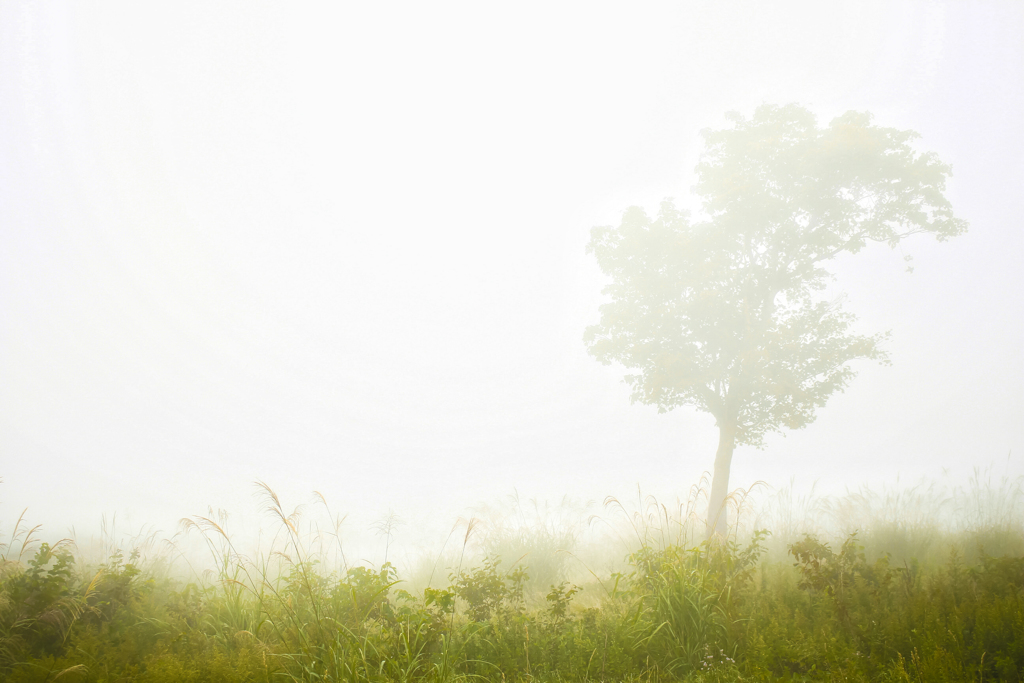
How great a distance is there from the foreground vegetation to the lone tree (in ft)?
17.4

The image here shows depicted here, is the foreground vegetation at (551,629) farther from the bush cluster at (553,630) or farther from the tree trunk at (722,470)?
the tree trunk at (722,470)

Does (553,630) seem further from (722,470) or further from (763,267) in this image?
(763,267)

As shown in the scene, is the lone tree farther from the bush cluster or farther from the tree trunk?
the bush cluster

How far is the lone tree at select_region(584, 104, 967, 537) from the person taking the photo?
1085cm

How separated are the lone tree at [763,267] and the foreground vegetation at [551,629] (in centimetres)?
530

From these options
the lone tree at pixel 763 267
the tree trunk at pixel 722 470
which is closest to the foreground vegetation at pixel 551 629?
the tree trunk at pixel 722 470

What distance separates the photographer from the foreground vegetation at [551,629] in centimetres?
430

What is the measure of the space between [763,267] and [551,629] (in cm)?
1040

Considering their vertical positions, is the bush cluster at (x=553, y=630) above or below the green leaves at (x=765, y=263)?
below

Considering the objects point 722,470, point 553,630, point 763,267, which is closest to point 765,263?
point 763,267

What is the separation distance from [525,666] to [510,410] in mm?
54861

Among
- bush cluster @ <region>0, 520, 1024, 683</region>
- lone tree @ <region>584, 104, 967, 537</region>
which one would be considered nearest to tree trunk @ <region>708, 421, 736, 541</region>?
lone tree @ <region>584, 104, 967, 537</region>

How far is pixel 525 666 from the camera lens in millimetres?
4949

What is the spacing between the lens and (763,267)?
11859 millimetres
